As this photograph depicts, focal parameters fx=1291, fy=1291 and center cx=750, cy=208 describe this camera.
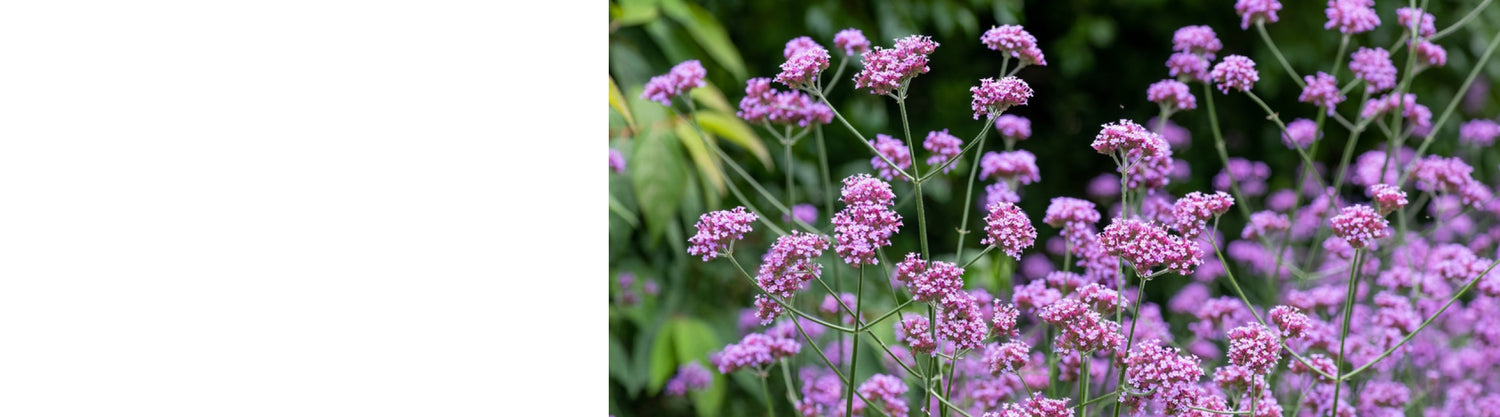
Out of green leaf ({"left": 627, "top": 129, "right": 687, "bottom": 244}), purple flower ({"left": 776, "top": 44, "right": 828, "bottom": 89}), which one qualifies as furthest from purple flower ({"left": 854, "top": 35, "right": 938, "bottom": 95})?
green leaf ({"left": 627, "top": 129, "right": 687, "bottom": 244})

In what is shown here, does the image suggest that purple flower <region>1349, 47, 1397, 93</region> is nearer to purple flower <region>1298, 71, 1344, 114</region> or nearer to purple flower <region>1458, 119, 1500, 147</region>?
purple flower <region>1298, 71, 1344, 114</region>

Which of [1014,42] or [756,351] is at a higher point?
[1014,42]

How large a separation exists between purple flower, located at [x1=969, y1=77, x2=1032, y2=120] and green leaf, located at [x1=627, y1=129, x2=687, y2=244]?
60 cm

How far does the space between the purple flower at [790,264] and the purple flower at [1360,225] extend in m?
0.35

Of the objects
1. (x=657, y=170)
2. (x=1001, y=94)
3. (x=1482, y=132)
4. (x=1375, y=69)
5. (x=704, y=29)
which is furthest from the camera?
(x=1482, y=132)

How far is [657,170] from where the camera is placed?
1.34 meters

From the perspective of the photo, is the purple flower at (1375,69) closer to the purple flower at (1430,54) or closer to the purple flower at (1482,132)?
the purple flower at (1430,54)

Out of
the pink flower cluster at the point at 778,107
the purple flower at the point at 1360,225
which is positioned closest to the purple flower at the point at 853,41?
the pink flower cluster at the point at 778,107

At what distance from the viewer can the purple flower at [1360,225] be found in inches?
33.1

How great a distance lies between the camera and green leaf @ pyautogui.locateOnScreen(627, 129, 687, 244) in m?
1.34

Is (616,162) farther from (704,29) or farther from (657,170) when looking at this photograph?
(704,29)

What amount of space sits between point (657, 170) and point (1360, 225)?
71 centimetres

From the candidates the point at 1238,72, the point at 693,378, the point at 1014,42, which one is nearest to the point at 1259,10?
the point at 1238,72

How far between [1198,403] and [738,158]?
1.06m
